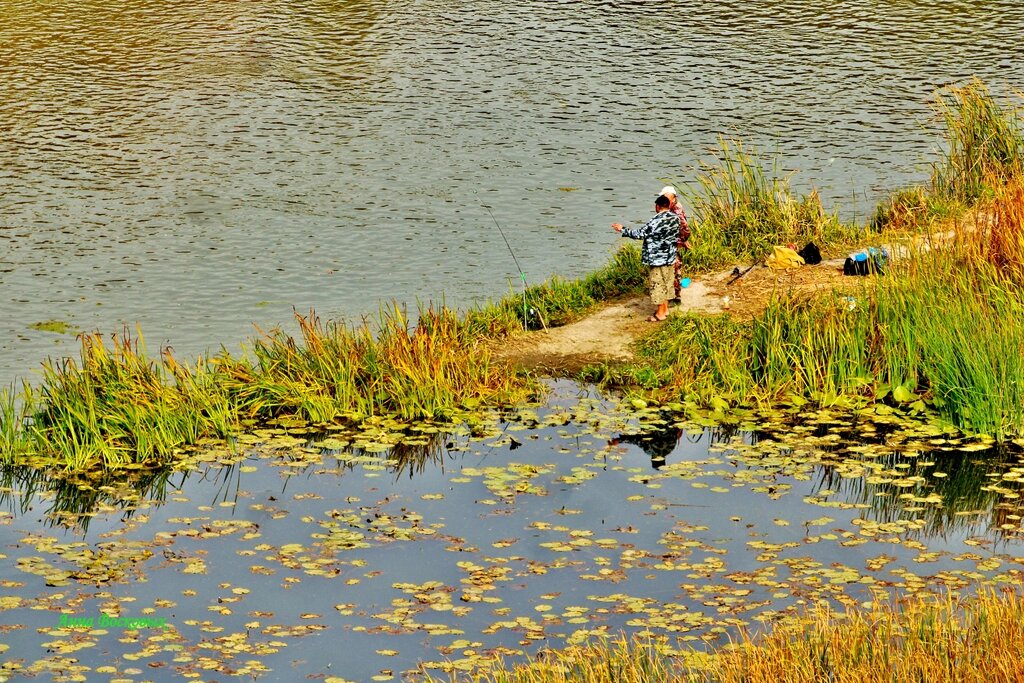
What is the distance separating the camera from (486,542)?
469 inches

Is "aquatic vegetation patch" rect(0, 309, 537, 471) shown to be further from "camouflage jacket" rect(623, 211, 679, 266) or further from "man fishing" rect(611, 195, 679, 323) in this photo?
"camouflage jacket" rect(623, 211, 679, 266)

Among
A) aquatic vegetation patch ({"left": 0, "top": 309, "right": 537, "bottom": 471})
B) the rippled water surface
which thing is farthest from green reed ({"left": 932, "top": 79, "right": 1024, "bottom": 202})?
aquatic vegetation patch ({"left": 0, "top": 309, "right": 537, "bottom": 471})

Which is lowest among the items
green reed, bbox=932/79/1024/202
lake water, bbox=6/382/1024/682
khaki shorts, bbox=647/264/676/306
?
lake water, bbox=6/382/1024/682

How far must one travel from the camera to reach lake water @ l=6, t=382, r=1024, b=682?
10.4 m

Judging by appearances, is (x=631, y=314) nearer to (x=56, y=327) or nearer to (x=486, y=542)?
(x=486, y=542)

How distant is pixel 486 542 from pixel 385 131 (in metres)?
17.4

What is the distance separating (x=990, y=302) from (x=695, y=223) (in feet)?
18.3

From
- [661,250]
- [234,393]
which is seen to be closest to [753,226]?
[661,250]

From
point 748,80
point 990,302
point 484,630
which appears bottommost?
point 484,630

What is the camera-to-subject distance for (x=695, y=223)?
19844 mm

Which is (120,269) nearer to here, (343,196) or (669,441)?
(343,196)

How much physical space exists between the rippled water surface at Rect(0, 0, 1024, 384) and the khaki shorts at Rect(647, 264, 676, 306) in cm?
316

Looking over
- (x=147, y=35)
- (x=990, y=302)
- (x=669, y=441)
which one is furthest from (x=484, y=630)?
(x=147, y=35)

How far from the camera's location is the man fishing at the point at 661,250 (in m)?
16.8
